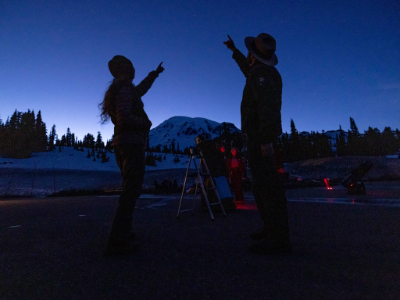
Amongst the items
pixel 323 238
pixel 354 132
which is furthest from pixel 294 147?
pixel 323 238

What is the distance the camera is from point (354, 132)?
10144cm

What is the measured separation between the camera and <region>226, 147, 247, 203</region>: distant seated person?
7.84 metres

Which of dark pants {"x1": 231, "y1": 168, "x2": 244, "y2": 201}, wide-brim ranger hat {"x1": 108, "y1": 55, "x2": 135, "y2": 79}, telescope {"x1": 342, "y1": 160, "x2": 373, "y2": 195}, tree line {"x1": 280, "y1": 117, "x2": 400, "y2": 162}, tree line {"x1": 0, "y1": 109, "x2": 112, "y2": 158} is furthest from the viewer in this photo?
tree line {"x1": 280, "y1": 117, "x2": 400, "y2": 162}

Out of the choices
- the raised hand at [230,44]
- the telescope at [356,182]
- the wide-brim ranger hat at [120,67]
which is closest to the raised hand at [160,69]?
the wide-brim ranger hat at [120,67]

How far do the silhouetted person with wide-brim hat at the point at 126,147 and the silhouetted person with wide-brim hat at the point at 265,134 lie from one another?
131cm

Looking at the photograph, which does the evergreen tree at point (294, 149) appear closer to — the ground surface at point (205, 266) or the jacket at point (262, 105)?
the ground surface at point (205, 266)

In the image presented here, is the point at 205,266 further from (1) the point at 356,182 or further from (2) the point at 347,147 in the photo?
(2) the point at 347,147

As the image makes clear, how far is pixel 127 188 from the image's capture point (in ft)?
8.52

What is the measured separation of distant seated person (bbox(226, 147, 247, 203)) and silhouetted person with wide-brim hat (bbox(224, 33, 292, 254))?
16.6ft

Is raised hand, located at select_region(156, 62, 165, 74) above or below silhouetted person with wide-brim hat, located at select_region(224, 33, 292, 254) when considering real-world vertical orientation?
above

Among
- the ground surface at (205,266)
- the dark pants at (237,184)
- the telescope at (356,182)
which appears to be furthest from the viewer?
the telescope at (356,182)

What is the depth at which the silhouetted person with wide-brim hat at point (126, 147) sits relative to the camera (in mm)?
2484

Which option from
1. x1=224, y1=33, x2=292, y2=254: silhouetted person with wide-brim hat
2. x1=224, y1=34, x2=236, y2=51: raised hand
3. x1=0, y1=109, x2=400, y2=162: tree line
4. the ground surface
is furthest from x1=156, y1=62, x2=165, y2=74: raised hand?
x1=0, y1=109, x2=400, y2=162: tree line

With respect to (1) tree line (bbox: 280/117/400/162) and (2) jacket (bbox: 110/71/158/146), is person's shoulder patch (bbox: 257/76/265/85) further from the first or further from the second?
(1) tree line (bbox: 280/117/400/162)
